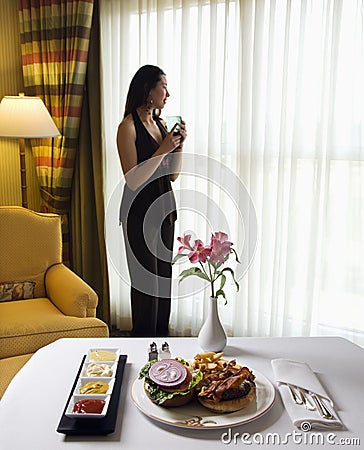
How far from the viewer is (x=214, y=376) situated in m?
1.50

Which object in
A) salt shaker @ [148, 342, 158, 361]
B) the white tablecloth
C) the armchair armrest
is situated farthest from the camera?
the armchair armrest

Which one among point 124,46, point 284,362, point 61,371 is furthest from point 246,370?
point 124,46

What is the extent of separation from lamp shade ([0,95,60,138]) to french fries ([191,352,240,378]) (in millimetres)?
1860

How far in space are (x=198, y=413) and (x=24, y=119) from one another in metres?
2.14

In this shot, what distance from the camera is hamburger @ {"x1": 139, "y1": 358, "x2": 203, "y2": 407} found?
56.9 inches

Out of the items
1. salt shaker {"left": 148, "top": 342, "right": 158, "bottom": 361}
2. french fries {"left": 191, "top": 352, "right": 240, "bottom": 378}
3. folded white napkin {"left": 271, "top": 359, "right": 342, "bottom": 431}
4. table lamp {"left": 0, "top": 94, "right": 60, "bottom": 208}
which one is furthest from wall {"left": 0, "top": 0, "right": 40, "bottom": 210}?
folded white napkin {"left": 271, "top": 359, "right": 342, "bottom": 431}

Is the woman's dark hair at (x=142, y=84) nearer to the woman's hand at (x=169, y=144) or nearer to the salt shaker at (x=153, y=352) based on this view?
the woman's hand at (x=169, y=144)

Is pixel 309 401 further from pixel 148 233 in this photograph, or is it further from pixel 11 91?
pixel 11 91

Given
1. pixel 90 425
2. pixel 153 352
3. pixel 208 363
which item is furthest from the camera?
pixel 153 352

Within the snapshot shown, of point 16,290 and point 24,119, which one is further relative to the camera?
point 24,119

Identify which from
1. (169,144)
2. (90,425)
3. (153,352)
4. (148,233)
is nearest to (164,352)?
(153,352)

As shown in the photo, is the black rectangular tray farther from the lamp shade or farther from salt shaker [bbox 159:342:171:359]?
the lamp shade

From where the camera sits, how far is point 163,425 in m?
1.39

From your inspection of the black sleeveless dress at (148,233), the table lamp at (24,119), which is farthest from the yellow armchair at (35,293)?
the table lamp at (24,119)
